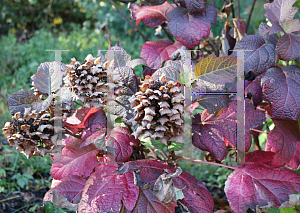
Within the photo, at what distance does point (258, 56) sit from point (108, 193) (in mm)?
614

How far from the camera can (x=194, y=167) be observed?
191 cm

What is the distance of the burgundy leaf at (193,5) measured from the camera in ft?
3.05

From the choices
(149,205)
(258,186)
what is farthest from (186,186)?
(258,186)

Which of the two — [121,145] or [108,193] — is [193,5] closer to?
[121,145]

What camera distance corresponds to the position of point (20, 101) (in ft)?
2.76

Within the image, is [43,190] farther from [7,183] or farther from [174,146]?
[174,146]

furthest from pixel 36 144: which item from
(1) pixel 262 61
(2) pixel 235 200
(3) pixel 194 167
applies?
(3) pixel 194 167

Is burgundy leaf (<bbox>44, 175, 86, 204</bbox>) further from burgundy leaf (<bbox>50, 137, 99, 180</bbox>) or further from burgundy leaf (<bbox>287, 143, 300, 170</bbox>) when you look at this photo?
burgundy leaf (<bbox>287, 143, 300, 170</bbox>)

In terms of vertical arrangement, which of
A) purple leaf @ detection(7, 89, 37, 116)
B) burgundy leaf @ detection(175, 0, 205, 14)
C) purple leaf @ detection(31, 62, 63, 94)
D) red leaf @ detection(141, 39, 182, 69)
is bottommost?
purple leaf @ detection(7, 89, 37, 116)

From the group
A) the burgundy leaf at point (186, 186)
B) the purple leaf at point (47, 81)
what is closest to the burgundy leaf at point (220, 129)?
the burgundy leaf at point (186, 186)

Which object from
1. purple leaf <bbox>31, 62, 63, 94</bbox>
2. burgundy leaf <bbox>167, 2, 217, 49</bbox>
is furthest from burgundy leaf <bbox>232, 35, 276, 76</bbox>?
purple leaf <bbox>31, 62, 63, 94</bbox>

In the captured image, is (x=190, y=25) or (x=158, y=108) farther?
(x=190, y=25)

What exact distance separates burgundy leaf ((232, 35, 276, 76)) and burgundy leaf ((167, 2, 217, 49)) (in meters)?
0.15

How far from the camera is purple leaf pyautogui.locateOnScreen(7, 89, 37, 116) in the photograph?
2.71 ft
